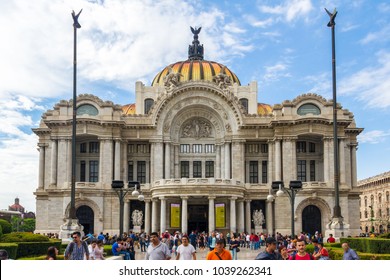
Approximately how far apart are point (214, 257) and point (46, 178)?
2461 inches

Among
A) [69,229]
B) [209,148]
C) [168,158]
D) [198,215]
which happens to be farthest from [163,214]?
[69,229]

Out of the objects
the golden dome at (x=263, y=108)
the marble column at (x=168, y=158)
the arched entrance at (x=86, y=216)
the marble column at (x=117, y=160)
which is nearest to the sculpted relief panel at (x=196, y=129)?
the marble column at (x=168, y=158)

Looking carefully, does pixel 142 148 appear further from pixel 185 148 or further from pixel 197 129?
pixel 197 129

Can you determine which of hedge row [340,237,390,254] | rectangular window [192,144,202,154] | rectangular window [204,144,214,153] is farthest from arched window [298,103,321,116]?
hedge row [340,237,390,254]

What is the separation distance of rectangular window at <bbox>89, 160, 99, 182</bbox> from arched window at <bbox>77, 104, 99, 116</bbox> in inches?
266

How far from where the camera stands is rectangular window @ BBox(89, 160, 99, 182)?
6838 cm

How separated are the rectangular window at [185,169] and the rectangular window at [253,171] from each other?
8433 mm

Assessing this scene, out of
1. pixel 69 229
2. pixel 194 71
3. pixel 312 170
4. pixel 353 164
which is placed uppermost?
pixel 194 71

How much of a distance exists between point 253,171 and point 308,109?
11138 millimetres

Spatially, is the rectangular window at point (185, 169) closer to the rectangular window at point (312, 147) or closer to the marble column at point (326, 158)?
the rectangular window at point (312, 147)

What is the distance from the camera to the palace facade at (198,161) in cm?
6359

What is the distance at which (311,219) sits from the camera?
2547 inches

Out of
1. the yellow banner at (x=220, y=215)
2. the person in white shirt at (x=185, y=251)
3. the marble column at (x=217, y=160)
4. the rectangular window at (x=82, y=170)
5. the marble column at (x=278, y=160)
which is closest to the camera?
the person in white shirt at (x=185, y=251)
